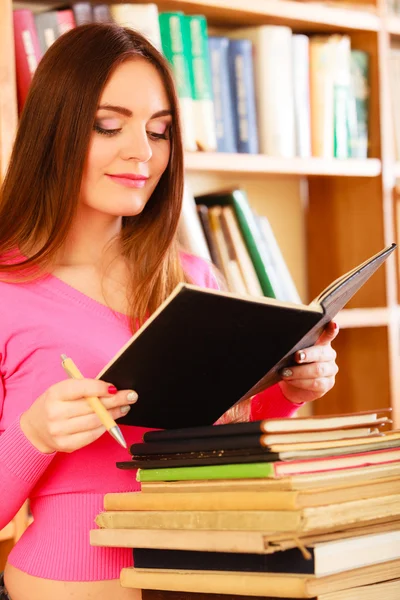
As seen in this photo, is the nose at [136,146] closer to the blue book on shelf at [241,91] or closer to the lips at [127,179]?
the lips at [127,179]

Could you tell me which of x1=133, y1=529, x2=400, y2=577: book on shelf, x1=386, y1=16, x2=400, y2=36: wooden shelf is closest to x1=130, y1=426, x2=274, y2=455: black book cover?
x1=133, y1=529, x2=400, y2=577: book on shelf

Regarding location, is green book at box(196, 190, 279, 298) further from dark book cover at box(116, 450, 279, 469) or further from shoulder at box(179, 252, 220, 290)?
dark book cover at box(116, 450, 279, 469)

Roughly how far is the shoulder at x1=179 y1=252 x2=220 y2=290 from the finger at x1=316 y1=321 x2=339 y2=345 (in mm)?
369

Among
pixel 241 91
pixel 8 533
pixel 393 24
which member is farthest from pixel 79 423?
pixel 393 24

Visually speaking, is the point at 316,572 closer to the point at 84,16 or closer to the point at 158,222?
the point at 158,222

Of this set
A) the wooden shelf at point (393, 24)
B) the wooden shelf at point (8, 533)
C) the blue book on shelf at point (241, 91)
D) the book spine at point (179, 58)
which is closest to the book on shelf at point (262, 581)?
the wooden shelf at point (8, 533)

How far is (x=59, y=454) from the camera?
48.3 inches

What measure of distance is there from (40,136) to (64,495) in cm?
54

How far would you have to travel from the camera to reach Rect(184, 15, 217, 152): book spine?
1.93 m

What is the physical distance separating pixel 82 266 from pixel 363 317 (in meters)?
0.96

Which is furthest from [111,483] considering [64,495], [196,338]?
[196,338]

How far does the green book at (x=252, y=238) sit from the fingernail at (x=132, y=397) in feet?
3.49

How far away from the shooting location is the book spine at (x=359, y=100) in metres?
2.19

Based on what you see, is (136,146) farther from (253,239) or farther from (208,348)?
(253,239)
